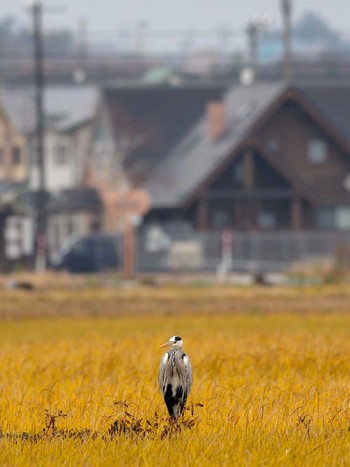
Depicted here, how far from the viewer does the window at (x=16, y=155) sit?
8375 cm

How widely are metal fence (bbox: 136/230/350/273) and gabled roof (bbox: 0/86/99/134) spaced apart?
739 inches

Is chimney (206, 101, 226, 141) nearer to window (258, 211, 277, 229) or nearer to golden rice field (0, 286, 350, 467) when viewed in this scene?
window (258, 211, 277, 229)

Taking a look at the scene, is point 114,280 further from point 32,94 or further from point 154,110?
point 32,94

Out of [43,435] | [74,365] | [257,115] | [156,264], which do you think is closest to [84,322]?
[74,365]

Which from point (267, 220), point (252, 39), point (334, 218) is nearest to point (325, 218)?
point (334, 218)

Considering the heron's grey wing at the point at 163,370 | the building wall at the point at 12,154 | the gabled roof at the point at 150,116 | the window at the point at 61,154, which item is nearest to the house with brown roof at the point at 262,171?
the gabled roof at the point at 150,116

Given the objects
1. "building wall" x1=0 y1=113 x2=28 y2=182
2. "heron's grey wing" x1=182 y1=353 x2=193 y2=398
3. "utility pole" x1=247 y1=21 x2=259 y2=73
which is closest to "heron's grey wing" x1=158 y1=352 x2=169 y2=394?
"heron's grey wing" x1=182 y1=353 x2=193 y2=398

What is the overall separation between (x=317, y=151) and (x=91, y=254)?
1632 cm

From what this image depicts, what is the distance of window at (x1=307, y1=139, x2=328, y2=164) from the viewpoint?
71.8 m

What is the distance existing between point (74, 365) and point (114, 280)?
3457 cm

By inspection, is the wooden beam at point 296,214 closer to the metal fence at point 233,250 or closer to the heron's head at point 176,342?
the metal fence at point 233,250

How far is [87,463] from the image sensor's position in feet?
27.9

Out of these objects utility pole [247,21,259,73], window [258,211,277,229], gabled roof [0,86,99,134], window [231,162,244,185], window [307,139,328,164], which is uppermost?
utility pole [247,21,259,73]

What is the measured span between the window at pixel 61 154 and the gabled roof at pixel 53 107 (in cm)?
105
